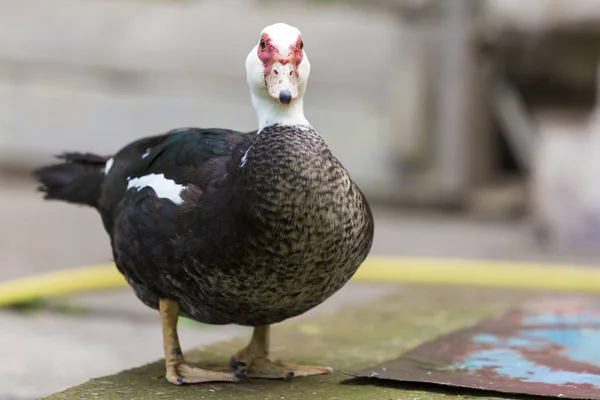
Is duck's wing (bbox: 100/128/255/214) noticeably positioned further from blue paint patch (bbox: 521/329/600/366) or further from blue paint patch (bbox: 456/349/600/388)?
blue paint patch (bbox: 521/329/600/366)

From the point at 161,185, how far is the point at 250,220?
31 cm

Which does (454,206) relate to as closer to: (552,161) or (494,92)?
(494,92)

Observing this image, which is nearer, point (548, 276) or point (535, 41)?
point (548, 276)

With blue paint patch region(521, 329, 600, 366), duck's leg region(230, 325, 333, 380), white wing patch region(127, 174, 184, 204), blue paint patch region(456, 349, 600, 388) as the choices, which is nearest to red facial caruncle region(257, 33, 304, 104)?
white wing patch region(127, 174, 184, 204)

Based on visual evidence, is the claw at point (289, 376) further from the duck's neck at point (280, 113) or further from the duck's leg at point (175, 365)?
the duck's neck at point (280, 113)

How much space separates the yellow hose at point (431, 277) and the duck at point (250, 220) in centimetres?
171

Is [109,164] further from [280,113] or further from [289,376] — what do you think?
[289,376]

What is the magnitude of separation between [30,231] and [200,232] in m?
4.27

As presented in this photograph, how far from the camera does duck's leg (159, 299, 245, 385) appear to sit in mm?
2619

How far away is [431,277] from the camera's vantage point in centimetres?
452

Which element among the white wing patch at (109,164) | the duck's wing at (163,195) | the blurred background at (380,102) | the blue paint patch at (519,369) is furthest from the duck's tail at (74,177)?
the blurred background at (380,102)

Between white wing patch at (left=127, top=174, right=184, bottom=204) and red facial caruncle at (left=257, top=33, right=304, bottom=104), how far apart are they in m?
0.33

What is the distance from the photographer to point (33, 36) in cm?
771

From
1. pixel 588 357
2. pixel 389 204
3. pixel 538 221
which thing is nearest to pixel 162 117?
pixel 389 204
